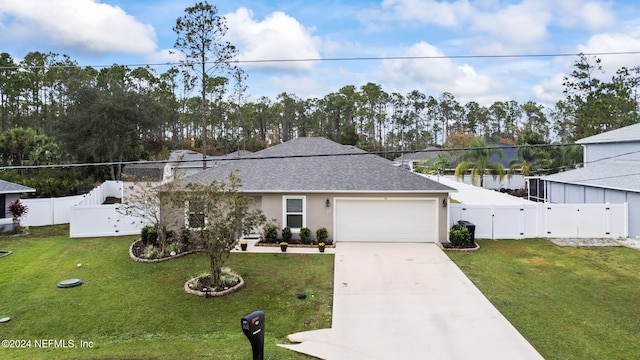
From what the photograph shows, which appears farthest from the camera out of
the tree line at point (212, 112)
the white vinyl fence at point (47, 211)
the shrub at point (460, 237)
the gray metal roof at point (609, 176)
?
the tree line at point (212, 112)

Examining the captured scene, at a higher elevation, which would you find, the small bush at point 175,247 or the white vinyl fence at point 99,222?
the white vinyl fence at point 99,222

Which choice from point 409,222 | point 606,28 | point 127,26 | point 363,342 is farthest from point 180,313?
point 606,28

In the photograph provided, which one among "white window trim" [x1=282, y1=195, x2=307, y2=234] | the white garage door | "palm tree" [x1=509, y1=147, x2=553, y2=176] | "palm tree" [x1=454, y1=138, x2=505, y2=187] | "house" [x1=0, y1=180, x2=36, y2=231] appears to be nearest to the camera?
the white garage door

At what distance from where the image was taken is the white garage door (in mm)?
14406

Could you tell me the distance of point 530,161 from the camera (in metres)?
32.7

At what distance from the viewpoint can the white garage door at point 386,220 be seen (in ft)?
47.3

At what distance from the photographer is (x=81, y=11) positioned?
11.8 m

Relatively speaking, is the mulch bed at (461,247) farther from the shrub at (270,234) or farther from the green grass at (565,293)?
the shrub at (270,234)

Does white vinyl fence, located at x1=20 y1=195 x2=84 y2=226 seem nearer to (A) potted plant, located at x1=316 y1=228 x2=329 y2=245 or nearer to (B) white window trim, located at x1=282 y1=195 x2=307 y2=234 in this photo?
(B) white window trim, located at x1=282 y1=195 x2=307 y2=234

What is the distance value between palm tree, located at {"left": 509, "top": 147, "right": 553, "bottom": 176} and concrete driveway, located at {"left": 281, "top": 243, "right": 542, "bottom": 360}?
78.4ft

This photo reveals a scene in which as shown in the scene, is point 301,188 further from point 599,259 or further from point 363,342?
point 599,259

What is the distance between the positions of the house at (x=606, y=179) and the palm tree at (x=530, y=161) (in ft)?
24.9

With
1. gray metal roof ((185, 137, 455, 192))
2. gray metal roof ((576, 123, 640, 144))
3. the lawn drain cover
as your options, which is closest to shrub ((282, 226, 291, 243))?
gray metal roof ((185, 137, 455, 192))

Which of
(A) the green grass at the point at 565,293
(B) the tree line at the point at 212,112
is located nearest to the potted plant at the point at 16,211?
(B) the tree line at the point at 212,112
